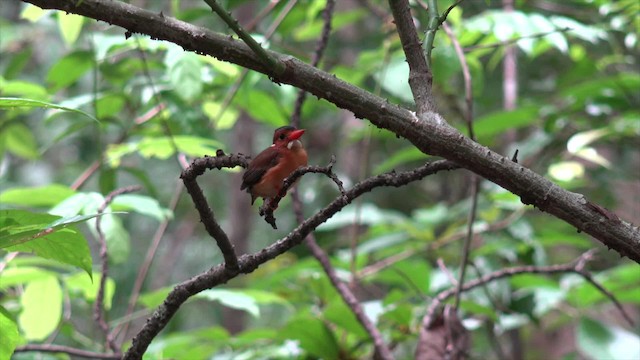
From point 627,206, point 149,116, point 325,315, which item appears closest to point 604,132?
point 325,315

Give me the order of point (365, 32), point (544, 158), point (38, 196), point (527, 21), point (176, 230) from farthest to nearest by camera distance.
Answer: point (176, 230) < point (365, 32) < point (544, 158) < point (527, 21) < point (38, 196)

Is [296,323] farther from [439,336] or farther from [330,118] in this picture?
[330,118]

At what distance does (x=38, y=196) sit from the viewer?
225 cm

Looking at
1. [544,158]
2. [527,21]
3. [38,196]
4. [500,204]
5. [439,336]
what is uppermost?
[544,158]

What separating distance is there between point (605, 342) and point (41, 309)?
1900 mm

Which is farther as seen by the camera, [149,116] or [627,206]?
[627,206]

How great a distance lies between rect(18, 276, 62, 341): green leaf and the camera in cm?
224

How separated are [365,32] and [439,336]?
4.10 m

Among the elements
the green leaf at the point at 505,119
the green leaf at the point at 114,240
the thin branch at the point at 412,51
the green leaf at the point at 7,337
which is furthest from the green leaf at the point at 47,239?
the green leaf at the point at 505,119

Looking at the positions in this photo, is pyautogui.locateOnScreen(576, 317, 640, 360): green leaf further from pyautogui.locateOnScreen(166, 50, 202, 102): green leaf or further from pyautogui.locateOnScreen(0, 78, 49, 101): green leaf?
pyautogui.locateOnScreen(0, 78, 49, 101): green leaf

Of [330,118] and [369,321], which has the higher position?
[330,118]

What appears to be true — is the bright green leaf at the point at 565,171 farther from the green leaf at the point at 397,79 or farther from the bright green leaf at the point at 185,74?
the bright green leaf at the point at 185,74

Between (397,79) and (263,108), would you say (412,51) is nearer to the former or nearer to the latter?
(397,79)

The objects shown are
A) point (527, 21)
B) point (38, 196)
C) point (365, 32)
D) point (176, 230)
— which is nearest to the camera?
point (38, 196)
